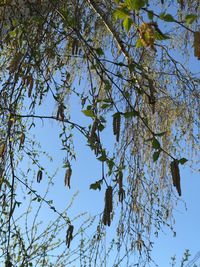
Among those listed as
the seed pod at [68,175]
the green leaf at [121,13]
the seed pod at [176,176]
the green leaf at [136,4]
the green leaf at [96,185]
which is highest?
the green leaf at [121,13]

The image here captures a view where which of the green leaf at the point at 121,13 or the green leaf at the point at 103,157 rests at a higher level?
the green leaf at the point at 121,13

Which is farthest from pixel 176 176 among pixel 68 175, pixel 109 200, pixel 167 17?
pixel 68 175

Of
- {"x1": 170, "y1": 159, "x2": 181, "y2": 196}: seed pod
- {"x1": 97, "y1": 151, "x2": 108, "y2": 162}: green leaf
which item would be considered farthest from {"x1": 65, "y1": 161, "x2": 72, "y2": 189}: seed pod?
{"x1": 170, "y1": 159, "x2": 181, "y2": 196}: seed pod

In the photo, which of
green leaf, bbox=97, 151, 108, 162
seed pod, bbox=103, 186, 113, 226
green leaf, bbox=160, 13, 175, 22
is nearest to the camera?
green leaf, bbox=160, 13, 175, 22

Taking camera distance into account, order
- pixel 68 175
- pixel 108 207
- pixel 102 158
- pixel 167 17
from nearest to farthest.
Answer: pixel 167 17 < pixel 108 207 < pixel 102 158 < pixel 68 175

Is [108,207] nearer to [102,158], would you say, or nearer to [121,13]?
[102,158]

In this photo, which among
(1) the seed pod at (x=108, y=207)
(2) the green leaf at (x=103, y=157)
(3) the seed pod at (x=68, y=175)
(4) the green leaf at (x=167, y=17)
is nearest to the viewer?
(4) the green leaf at (x=167, y=17)

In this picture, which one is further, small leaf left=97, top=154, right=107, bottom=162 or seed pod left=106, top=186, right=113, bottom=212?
small leaf left=97, top=154, right=107, bottom=162

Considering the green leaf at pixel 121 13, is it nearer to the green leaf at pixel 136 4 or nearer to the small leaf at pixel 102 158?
the green leaf at pixel 136 4

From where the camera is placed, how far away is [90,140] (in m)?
1.47

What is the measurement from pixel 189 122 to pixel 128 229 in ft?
2.55

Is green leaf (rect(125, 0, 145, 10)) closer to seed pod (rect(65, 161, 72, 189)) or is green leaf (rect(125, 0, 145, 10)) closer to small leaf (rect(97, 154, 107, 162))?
small leaf (rect(97, 154, 107, 162))

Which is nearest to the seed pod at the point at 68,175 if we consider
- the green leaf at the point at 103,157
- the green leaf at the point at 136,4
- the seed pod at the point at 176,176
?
the green leaf at the point at 103,157

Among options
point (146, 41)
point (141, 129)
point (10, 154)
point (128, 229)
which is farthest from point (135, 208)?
point (146, 41)
